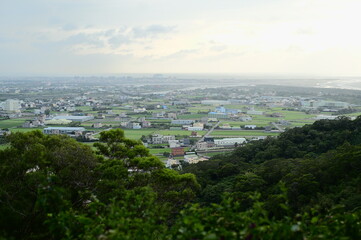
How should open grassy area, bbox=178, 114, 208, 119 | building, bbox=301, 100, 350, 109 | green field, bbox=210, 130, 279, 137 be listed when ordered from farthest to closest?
building, bbox=301, 100, 350, 109 → open grassy area, bbox=178, 114, 208, 119 → green field, bbox=210, 130, 279, 137

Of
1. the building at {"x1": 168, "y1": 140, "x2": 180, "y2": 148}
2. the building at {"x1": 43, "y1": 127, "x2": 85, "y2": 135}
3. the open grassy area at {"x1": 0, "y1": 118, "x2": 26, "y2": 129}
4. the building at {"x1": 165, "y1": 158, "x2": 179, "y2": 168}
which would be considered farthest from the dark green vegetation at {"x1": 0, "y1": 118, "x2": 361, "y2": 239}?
the open grassy area at {"x1": 0, "y1": 118, "x2": 26, "y2": 129}

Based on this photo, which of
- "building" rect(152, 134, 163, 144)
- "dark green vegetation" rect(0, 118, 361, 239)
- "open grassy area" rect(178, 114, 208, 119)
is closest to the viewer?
"dark green vegetation" rect(0, 118, 361, 239)

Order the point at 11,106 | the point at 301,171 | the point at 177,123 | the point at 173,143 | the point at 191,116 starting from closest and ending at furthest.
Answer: the point at 301,171
the point at 173,143
the point at 177,123
the point at 191,116
the point at 11,106

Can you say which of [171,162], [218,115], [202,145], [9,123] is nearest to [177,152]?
[171,162]

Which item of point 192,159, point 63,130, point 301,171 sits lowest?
point 192,159

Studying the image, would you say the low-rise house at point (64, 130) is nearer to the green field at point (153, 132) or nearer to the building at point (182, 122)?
the green field at point (153, 132)

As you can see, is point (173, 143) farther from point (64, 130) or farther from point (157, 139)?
point (64, 130)

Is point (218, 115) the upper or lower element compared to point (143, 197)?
lower

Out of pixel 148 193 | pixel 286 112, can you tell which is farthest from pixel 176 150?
pixel 286 112

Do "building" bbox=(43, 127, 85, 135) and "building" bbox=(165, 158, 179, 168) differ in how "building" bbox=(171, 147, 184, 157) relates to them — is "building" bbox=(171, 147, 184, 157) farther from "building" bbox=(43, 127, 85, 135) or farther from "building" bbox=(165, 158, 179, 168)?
"building" bbox=(43, 127, 85, 135)
